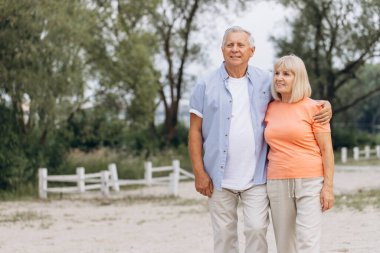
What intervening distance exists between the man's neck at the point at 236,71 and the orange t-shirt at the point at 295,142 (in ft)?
1.31

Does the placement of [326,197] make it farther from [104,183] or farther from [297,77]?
[104,183]

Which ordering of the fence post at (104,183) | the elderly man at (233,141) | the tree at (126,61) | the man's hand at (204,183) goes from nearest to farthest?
1. the elderly man at (233,141)
2. the man's hand at (204,183)
3. the fence post at (104,183)
4. the tree at (126,61)

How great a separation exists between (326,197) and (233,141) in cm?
69

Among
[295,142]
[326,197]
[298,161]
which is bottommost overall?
[326,197]

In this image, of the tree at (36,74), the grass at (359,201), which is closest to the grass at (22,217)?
the tree at (36,74)

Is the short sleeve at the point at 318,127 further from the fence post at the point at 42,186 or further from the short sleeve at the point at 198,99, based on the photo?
the fence post at the point at 42,186

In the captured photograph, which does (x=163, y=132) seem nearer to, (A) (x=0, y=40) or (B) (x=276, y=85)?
(A) (x=0, y=40)

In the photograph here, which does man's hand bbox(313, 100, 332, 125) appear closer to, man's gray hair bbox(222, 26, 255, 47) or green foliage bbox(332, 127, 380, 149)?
man's gray hair bbox(222, 26, 255, 47)

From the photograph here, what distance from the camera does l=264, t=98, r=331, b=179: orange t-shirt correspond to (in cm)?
523

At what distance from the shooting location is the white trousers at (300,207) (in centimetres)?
522

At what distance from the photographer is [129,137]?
1414 inches

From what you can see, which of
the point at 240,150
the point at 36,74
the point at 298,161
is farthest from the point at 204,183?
the point at 36,74

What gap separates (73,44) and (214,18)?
1947cm

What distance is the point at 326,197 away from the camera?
521 centimetres
